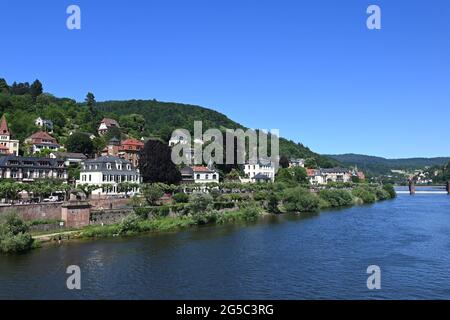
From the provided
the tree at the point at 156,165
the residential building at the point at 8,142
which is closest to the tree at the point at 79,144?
the residential building at the point at 8,142

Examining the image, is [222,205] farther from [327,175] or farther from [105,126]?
[327,175]

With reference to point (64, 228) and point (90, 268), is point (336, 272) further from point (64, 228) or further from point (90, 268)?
point (64, 228)

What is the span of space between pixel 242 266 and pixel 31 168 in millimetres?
44041

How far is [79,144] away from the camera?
83062 mm

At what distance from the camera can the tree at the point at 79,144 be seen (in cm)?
8294

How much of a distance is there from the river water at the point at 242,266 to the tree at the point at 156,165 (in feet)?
74.9

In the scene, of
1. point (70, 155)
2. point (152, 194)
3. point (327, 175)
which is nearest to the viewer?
point (152, 194)

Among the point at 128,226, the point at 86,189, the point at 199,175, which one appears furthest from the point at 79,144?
the point at 128,226

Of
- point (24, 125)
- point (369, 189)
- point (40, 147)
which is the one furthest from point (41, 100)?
point (369, 189)

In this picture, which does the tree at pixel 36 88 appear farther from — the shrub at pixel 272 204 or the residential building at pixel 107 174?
the shrub at pixel 272 204

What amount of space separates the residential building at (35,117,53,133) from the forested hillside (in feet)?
3.80

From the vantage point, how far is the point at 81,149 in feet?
274

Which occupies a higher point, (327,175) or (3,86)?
(3,86)

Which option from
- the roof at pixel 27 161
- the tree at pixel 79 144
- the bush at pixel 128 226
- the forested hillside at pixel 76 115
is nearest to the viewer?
the bush at pixel 128 226
